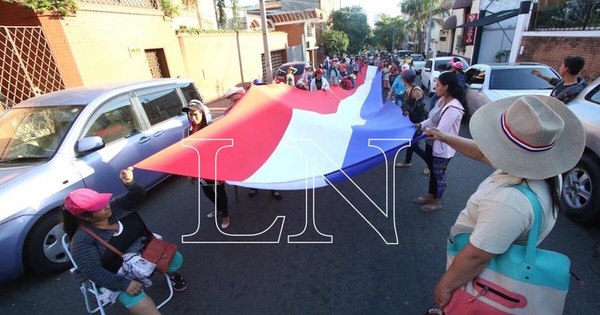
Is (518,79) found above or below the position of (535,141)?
below

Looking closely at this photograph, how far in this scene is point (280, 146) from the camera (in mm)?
2973

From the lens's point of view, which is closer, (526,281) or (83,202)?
(526,281)

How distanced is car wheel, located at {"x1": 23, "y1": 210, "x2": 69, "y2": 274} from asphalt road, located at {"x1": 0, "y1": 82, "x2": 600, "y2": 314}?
16 cm

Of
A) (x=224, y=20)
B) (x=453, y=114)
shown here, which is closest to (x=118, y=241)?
(x=453, y=114)

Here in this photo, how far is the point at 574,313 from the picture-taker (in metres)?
2.35

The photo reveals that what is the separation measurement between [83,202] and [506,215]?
241 centimetres

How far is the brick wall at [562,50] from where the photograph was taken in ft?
30.5

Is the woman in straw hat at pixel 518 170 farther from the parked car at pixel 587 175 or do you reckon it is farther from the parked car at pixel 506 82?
the parked car at pixel 506 82

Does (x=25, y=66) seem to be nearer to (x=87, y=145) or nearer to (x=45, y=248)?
(x=87, y=145)

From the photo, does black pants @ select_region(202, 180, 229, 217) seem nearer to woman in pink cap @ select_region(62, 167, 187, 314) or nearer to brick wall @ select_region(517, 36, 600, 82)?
woman in pink cap @ select_region(62, 167, 187, 314)

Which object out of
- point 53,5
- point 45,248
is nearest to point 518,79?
point 45,248

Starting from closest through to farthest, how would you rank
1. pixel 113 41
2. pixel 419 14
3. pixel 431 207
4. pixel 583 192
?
1. pixel 583 192
2. pixel 431 207
3. pixel 113 41
4. pixel 419 14

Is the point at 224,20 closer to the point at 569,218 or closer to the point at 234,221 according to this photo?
the point at 234,221

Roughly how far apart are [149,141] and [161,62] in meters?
7.60
